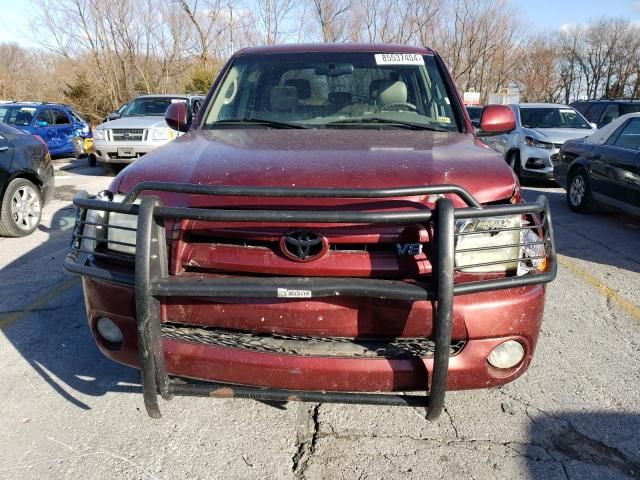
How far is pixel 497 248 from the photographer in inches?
81.8

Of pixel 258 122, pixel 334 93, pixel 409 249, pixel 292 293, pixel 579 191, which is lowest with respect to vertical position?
pixel 579 191

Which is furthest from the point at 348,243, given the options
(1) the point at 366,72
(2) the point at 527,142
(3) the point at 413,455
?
(2) the point at 527,142

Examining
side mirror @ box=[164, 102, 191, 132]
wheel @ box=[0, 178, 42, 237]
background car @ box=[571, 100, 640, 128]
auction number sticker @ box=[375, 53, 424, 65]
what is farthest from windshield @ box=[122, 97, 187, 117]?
background car @ box=[571, 100, 640, 128]

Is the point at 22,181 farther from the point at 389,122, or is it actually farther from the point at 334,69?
the point at 389,122

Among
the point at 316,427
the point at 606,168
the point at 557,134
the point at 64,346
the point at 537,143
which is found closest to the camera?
the point at 316,427

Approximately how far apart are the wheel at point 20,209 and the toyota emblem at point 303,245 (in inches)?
209

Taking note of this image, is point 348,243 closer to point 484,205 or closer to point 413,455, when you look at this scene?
point 484,205

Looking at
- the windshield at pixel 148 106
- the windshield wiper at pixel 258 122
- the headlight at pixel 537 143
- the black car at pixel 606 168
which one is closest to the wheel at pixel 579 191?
the black car at pixel 606 168

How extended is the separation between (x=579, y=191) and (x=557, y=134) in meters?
3.07

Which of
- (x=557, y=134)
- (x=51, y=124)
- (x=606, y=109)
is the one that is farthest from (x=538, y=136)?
(x=51, y=124)

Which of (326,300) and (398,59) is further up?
(398,59)

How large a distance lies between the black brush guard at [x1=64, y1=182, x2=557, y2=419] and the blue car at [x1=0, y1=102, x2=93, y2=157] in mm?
13132

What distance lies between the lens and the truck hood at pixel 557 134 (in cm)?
1027

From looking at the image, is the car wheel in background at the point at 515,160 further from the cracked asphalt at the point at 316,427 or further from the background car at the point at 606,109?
the cracked asphalt at the point at 316,427
